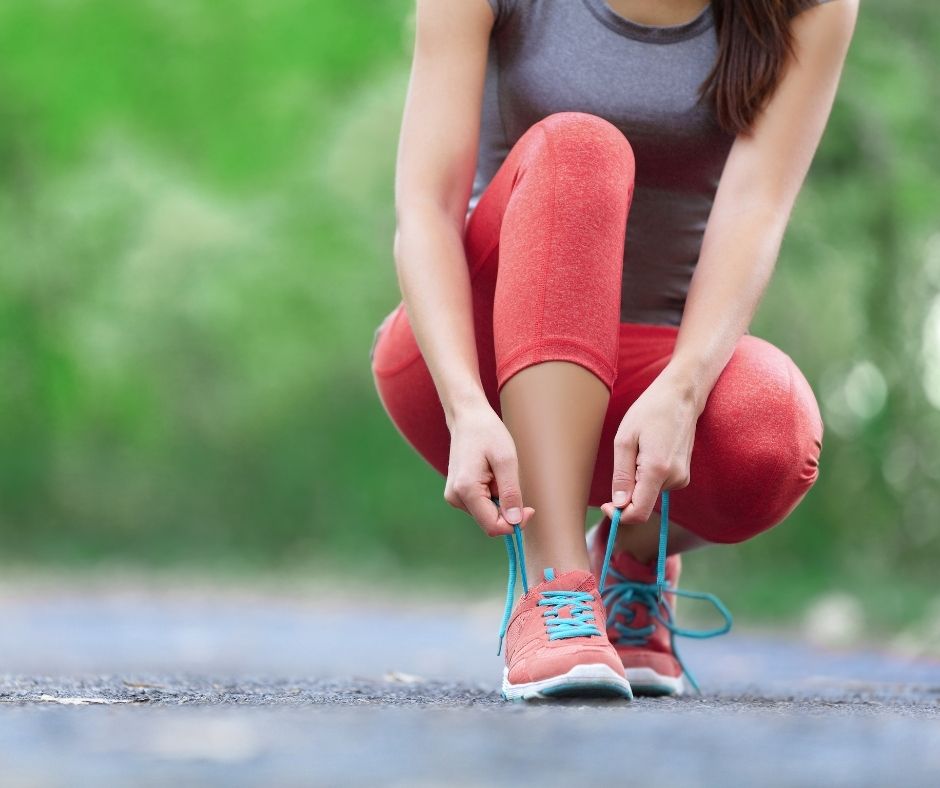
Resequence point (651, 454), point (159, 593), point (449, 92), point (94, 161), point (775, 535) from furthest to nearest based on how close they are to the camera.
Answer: point (94, 161)
point (159, 593)
point (775, 535)
point (449, 92)
point (651, 454)

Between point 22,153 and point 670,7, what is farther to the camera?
point 22,153

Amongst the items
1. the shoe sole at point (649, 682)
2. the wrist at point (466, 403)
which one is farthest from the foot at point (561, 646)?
the shoe sole at point (649, 682)

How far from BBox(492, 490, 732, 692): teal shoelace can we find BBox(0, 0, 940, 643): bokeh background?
117 inches

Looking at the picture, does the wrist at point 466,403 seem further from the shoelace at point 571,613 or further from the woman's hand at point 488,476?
the shoelace at point 571,613

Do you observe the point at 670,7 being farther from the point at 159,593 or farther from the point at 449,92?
the point at 159,593

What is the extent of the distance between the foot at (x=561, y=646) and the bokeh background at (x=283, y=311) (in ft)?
11.3

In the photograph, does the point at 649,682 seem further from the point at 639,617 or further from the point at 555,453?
the point at 555,453

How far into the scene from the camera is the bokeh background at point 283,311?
5660 mm

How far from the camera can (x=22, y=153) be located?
956 centimetres

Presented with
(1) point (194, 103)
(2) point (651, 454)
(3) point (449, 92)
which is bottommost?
(2) point (651, 454)

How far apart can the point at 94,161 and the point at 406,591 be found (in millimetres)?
3992

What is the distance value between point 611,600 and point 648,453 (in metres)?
0.53

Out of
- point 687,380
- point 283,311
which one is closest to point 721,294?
point 687,380

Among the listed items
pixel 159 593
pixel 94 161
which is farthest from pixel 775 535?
pixel 94 161
